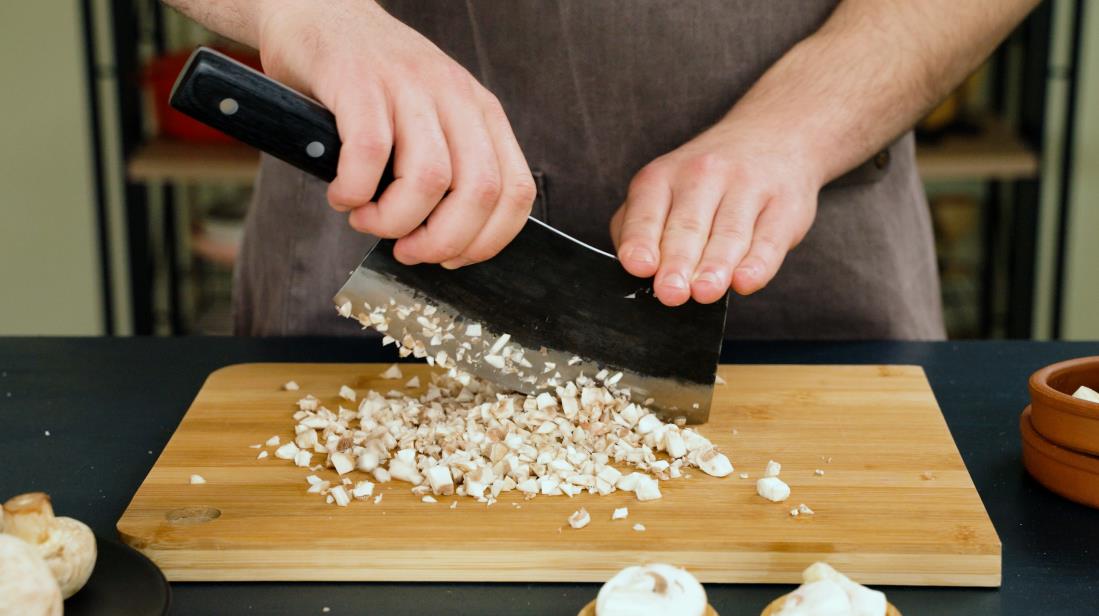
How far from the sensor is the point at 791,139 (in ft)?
4.01

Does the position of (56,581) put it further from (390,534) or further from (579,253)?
(579,253)

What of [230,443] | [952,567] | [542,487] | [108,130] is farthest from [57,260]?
[952,567]

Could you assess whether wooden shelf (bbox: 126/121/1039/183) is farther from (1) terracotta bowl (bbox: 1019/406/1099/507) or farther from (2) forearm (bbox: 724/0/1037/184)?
(1) terracotta bowl (bbox: 1019/406/1099/507)

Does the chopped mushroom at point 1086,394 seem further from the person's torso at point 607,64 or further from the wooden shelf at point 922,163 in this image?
the wooden shelf at point 922,163

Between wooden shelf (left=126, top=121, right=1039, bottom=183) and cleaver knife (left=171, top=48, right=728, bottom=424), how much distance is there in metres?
1.58

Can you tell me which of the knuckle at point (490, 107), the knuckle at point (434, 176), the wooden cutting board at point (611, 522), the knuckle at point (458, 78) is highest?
the knuckle at point (458, 78)

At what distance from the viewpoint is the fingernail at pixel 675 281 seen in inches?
39.7

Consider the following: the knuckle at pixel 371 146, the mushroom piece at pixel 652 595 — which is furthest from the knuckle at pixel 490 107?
the mushroom piece at pixel 652 595

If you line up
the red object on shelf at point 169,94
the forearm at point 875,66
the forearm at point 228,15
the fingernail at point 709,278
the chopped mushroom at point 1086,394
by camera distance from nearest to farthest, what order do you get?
the chopped mushroom at point 1086,394 → the fingernail at point 709,278 → the forearm at point 228,15 → the forearm at point 875,66 → the red object on shelf at point 169,94

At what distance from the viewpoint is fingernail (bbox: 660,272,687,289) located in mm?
1007

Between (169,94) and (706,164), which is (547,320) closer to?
(706,164)

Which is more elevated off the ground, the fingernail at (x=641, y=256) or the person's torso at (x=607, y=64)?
the person's torso at (x=607, y=64)

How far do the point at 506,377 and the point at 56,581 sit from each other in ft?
1.55

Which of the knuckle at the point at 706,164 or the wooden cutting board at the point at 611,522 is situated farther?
the knuckle at the point at 706,164
